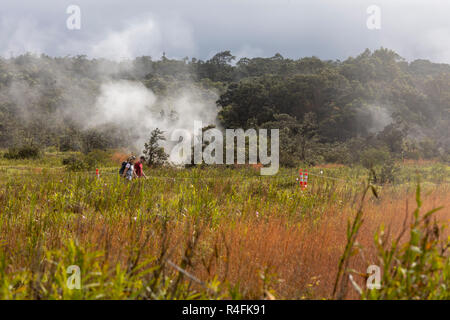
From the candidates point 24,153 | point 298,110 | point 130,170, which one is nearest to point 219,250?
point 130,170

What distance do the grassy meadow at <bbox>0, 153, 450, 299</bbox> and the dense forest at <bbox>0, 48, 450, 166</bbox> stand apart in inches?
621

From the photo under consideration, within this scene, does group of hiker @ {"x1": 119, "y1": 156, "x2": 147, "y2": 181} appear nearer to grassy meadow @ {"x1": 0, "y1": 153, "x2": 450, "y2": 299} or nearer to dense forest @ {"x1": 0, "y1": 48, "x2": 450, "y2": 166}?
grassy meadow @ {"x1": 0, "y1": 153, "x2": 450, "y2": 299}

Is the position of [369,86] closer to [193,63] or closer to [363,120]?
[363,120]

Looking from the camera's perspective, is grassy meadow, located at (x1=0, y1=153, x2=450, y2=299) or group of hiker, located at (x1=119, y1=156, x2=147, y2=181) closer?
grassy meadow, located at (x1=0, y1=153, x2=450, y2=299)

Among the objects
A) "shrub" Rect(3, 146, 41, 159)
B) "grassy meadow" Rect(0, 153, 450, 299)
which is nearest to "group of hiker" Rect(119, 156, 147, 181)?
"grassy meadow" Rect(0, 153, 450, 299)

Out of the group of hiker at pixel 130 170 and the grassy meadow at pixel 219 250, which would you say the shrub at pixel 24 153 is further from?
the grassy meadow at pixel 219 250

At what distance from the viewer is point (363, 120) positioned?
109ft

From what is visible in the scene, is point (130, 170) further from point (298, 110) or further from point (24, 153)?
point (298, 110)

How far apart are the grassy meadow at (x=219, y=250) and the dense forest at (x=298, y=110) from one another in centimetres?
1577

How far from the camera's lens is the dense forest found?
27656 millimetres

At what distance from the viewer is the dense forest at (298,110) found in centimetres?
2766

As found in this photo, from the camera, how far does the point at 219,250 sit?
9.84 feet

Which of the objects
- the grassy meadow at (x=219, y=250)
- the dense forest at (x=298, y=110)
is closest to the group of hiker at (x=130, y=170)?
the grassy meadow at (x=219, y=250)
